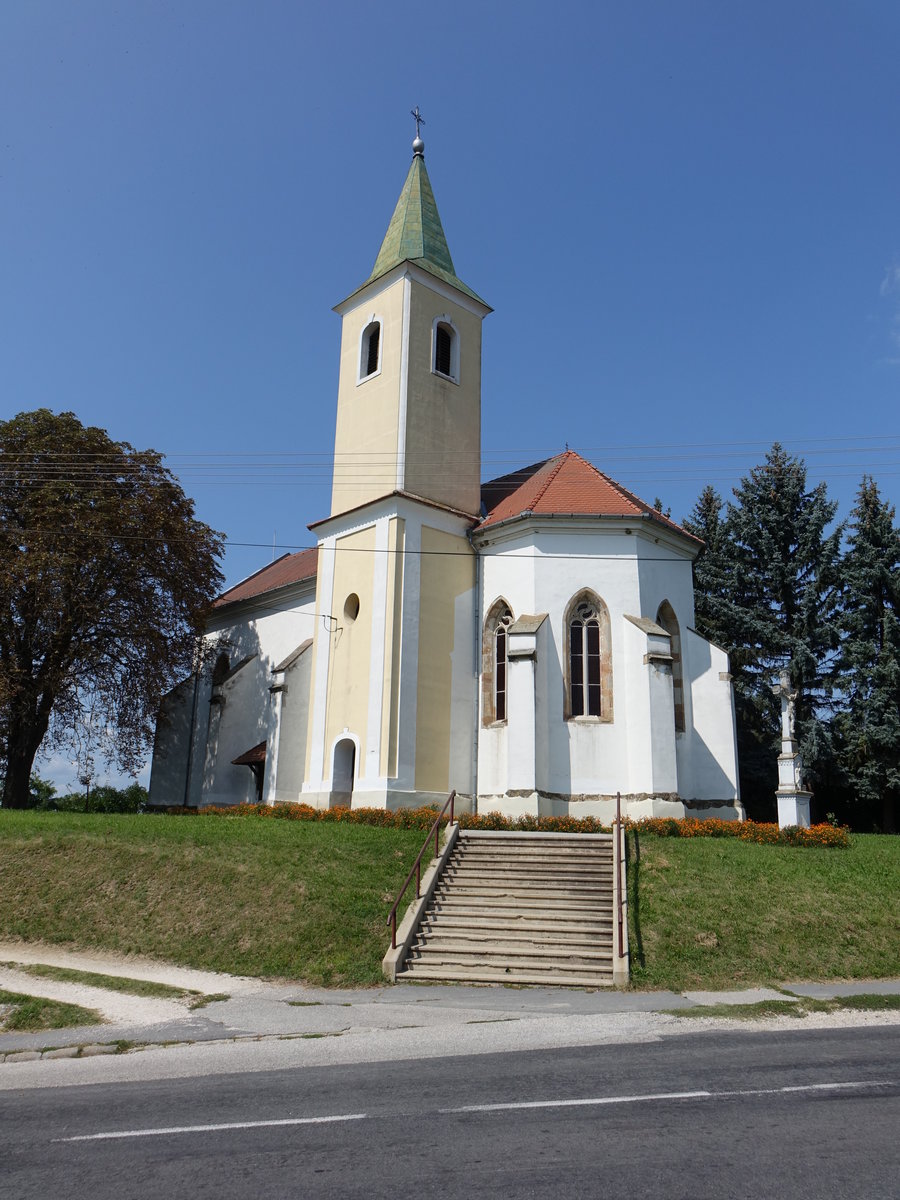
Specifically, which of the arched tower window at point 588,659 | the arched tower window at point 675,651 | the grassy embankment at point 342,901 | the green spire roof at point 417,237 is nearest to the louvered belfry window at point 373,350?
the green spire roof at point 417,237

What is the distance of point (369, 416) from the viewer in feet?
83.6

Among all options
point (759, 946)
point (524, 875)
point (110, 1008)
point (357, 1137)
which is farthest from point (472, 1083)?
point (524, 875)

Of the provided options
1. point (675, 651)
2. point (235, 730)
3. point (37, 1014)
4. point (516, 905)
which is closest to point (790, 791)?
point (675, 651)

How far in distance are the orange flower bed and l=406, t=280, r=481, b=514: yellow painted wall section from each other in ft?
27.8

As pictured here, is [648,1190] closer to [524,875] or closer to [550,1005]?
[550,1005]

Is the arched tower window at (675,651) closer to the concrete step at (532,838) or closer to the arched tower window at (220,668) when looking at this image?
the concrete step at (532,838)

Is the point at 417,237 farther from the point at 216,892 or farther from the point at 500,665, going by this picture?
the point at 216,892

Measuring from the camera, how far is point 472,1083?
7652mm

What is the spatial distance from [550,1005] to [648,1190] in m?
6.62

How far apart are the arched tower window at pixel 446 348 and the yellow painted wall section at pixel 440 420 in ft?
0.57

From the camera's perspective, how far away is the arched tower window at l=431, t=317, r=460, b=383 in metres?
26.0

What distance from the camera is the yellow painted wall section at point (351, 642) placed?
2270cm

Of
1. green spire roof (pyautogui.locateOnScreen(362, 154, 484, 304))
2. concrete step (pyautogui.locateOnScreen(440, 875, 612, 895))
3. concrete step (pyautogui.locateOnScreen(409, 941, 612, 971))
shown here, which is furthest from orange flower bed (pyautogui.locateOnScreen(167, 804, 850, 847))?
green spire roof (pyautogui.locateOnScreen(362, 154, 484, 304))

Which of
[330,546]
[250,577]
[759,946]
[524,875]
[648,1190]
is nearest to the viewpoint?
[648,1190]
